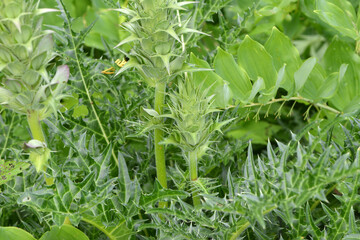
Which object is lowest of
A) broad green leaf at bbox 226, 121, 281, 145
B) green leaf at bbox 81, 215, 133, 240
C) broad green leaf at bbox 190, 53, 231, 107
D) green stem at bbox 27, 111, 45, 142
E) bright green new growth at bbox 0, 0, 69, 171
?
broad green leaf at bbox 226, 121, 281, 145

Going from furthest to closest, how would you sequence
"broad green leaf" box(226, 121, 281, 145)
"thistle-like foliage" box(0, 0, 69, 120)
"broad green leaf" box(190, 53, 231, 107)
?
"broad green leaf" box(226, 121, 281, 145)
"broad green leaf" box(190, 53, 231, 107)
"thistle-like foliage" box(0, 0, 69, 120)

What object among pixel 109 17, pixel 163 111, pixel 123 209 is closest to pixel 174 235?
pixel 123 209

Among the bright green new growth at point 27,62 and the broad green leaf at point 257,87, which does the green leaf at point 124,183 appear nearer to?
the bright green new growth at point 27,62

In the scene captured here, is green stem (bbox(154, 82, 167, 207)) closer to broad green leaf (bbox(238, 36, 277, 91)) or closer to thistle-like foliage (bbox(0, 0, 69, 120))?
thistle-like foliage (bbox(0, 0, 69, 120))

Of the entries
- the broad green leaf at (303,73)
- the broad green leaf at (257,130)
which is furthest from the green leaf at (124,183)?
the broad green leaf at (257,130)

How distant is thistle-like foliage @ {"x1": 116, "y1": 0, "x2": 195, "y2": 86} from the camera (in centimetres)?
70

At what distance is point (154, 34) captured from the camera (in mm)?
709

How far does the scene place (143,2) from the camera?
0.70 m

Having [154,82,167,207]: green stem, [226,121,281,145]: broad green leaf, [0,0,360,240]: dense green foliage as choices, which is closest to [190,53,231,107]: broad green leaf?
[0,0,360,240]: dense green foliage

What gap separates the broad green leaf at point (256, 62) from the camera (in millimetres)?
1008

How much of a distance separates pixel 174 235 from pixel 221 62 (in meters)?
0.37

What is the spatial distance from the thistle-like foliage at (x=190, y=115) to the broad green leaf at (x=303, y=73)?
0.27 meters

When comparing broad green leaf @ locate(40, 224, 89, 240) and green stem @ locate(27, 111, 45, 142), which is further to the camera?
broad green leaf @ locate(40, 224, 89, 240)

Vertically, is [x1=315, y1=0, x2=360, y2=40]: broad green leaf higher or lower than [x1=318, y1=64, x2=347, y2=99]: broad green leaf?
higher
